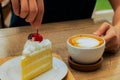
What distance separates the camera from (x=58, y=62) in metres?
0.82

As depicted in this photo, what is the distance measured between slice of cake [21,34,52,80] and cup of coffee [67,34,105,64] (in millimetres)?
82

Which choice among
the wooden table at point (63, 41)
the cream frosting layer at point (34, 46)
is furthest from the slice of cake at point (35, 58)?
the wooden table at point (63, 41)

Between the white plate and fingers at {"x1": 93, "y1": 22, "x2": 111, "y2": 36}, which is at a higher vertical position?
fingers at {"x1": 93, "y1": 22, "x2": 111, "y2": 36}

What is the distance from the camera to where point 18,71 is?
0.76 m

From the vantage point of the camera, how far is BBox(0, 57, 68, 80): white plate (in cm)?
73

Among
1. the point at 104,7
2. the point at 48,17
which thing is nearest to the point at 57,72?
the point at 48,17

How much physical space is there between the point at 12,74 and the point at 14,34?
0.35 metres

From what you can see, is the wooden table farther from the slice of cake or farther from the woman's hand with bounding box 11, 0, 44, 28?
the woman's hand with bounding box 11, 0, 44, 28

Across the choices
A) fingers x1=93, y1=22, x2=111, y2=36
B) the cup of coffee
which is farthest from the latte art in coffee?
fingers x1=93, y1=22, x2=111, y2=36

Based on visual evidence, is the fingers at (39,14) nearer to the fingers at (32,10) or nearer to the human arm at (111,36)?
the fingers at (32,10)

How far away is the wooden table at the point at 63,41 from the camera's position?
80 cm

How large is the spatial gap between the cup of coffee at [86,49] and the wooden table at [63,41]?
4 centimetres

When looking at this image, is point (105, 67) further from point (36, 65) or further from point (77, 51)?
point (36, 65)

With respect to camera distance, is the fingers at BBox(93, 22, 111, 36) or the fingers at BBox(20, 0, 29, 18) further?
the fingers at BBox(93, 22, 111, 36)
